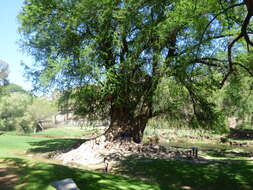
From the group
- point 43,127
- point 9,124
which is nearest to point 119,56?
point 9,124

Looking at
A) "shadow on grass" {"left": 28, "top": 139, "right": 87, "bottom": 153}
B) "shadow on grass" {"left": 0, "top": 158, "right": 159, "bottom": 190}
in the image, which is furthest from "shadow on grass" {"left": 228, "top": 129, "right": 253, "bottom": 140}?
"shadow on grass" {"left": 0, "top": 158, "right": 159, "bottom": 190}

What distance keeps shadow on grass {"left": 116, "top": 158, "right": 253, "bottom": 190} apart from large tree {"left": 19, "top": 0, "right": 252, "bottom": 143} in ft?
12.0

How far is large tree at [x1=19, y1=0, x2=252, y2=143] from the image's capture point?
11.2m

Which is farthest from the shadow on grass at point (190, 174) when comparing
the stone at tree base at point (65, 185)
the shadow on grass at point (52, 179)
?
the stone at tree base at point (65, 185)

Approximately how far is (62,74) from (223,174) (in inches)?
371

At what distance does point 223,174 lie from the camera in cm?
852

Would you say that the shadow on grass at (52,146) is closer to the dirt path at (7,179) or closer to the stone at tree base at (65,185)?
the dirt path at (7,179)

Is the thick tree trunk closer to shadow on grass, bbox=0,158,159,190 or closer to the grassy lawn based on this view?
the grassy lawn

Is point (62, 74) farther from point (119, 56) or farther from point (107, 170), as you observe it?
point (107, 170)

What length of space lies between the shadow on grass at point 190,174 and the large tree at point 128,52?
12.0 ft

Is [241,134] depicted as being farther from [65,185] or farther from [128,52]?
[65,185]

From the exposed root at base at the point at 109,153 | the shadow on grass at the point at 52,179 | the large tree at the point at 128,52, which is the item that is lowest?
the exposed root at base at the point at 109,153

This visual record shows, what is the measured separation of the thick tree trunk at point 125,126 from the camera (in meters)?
14.4

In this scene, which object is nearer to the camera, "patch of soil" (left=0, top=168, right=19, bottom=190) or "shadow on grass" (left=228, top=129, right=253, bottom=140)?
"patch of soil" (left=0, top=168, right=19, bottom=190)
